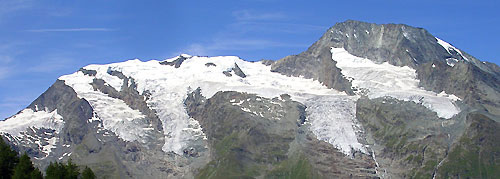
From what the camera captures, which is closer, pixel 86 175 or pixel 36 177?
pixel 36 177

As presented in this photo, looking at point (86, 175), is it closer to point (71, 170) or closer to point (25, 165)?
point (71, 170)

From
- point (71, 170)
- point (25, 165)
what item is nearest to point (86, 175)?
point (71, 170)

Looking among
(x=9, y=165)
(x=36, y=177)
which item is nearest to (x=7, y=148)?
(x=9, y=165)

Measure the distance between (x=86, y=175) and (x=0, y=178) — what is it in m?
15.1

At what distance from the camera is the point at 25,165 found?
132875 millimetres

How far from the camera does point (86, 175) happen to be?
141 m

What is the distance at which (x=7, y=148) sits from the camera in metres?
138

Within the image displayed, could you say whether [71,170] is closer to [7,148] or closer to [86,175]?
[86,175]

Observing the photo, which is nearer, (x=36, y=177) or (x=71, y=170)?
(x=36, y=177)

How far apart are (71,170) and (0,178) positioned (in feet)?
40.8

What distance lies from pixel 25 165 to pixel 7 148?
24.8 ft

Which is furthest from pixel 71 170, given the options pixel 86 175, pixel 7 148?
pixel 7 148

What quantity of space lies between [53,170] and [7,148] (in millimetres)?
9496

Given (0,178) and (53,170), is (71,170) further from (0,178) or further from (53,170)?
(0,178)
